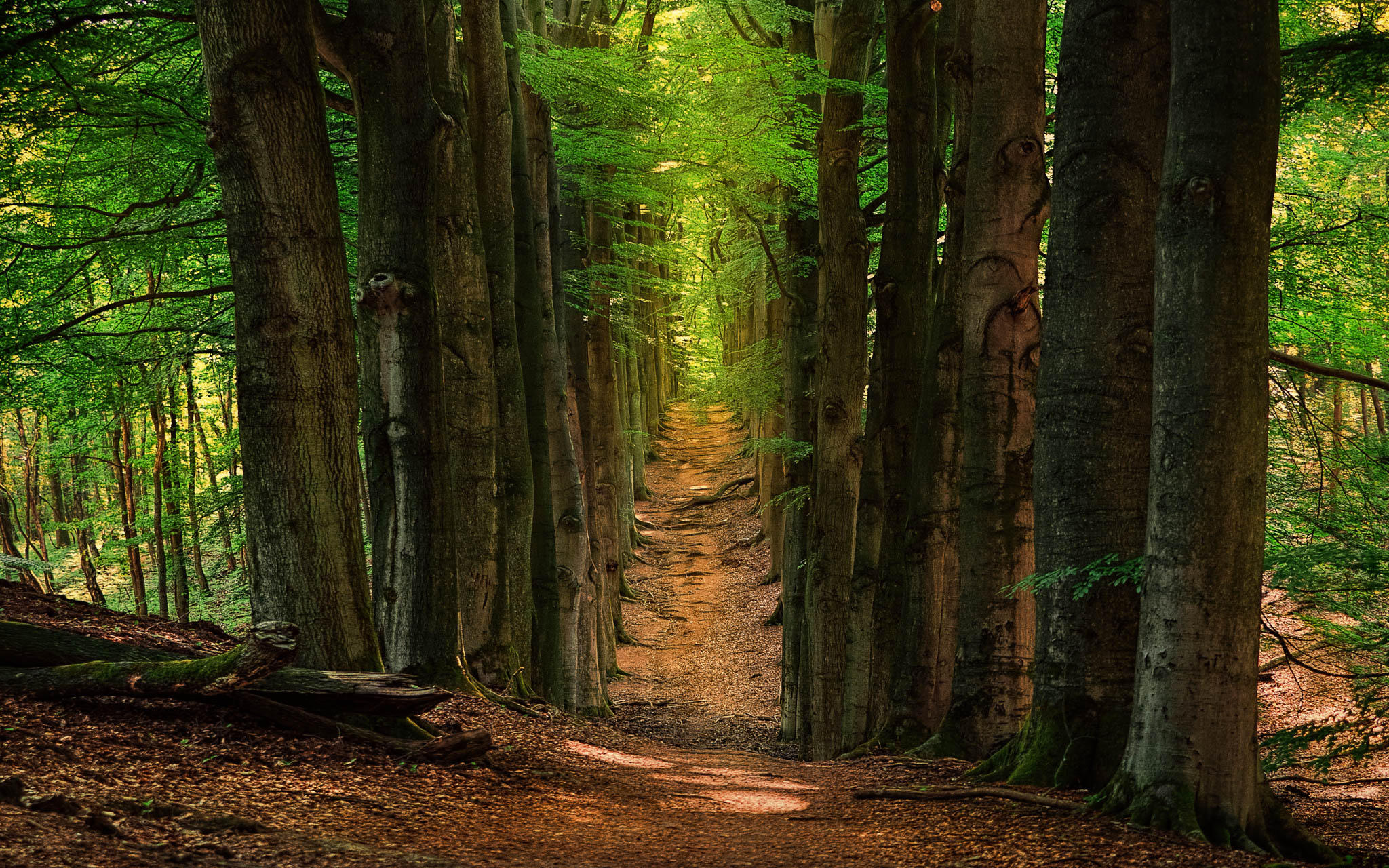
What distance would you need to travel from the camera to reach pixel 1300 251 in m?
10.0

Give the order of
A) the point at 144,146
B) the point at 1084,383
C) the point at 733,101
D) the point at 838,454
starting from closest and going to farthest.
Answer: the point at 1084,383, the point at 144,146, the point at 838,454, the point at 733,101

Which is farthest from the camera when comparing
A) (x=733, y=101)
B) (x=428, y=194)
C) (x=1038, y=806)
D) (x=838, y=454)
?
(x=733, y=101)

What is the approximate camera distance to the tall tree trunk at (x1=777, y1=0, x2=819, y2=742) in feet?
46.2

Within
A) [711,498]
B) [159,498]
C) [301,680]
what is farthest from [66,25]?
[711,498]

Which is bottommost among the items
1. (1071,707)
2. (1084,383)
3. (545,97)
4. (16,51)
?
(1071,707)

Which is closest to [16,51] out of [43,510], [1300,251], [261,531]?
[261,531]

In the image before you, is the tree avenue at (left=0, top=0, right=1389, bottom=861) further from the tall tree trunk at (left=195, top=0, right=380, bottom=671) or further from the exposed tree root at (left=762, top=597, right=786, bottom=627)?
the exposed tree root at (left=762, top=597, right=786, bottom=627)

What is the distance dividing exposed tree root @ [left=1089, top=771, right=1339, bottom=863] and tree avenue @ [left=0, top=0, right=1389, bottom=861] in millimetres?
16

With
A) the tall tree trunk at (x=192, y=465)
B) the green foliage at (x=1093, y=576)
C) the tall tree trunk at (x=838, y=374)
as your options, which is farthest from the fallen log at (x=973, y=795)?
the tall tree trunk at (x=192, y=465)

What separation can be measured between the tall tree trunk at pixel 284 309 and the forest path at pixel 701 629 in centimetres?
829

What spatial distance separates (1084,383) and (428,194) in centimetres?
495

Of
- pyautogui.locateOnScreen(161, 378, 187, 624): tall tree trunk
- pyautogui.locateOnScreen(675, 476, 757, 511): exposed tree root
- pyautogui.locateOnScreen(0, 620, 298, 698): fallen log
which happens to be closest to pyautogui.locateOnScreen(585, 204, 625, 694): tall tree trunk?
pyautogui.locateOnScreen(161, 378, 187, 624): tall tree trunk

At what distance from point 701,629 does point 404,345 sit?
1699 cm

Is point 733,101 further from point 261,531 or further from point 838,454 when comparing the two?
point 261,531
